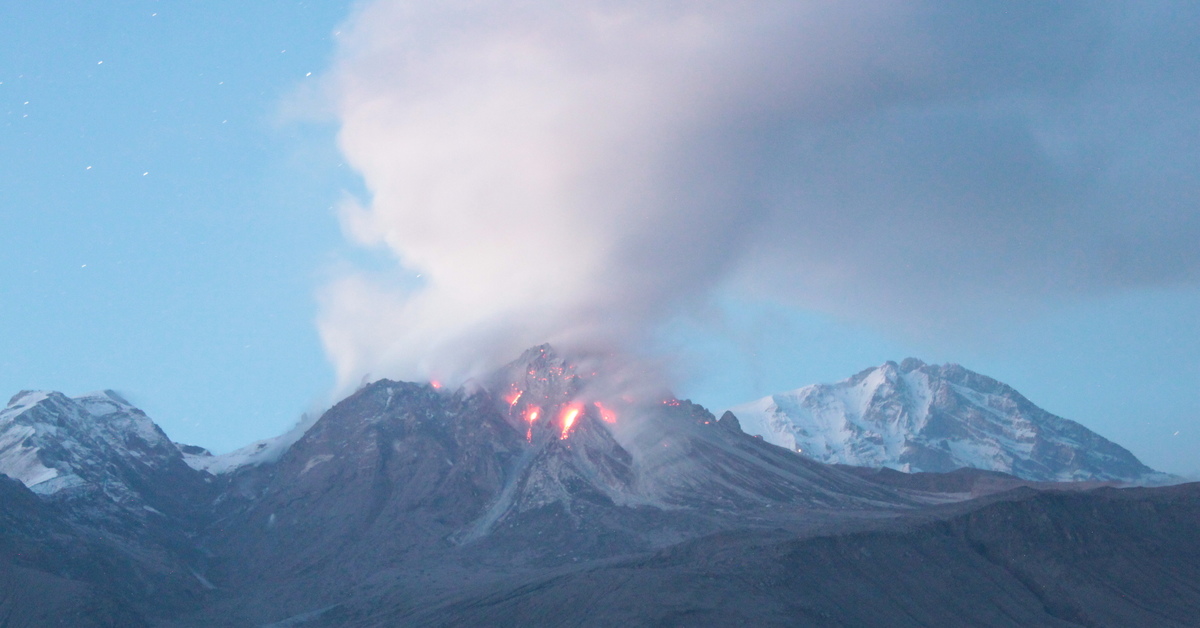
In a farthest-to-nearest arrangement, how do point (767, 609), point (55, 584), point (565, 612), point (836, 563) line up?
point (55, 584), point (836, 563), point (565, 612), point (767, 609)

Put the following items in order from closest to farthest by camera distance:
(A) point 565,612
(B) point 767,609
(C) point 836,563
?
(B) point 767,609
(A) point 565,612
(C) point 836,563

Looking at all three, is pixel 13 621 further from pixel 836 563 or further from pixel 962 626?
pixel 962 626

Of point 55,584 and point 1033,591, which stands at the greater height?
point 55,584

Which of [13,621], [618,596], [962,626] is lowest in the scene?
[962,626]

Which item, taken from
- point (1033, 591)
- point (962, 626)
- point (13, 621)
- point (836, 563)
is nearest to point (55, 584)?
point (13, 621)

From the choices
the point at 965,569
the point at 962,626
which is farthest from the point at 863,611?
the point at 965,569

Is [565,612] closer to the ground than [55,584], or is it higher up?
closer to the ground

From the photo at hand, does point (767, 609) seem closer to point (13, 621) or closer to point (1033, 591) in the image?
point (1033, 591)

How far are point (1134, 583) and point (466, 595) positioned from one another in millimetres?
99414

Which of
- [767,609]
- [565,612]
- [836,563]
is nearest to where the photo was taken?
[767,609]

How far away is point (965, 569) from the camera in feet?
575

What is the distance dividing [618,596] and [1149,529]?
301ft

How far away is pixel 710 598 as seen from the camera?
150500 mm

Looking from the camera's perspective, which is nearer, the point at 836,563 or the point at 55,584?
the point at 836,563
